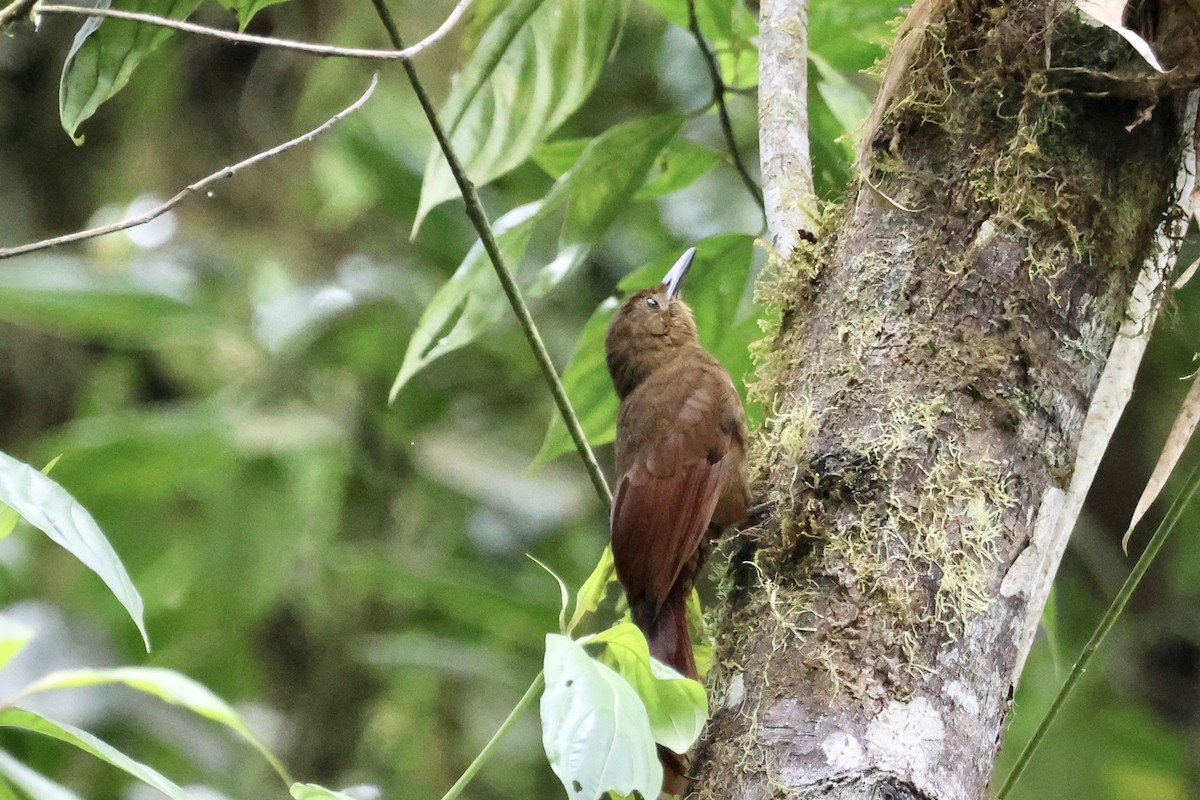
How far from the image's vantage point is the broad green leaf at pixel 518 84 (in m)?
1.82

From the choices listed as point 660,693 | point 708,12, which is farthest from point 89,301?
point 660,693

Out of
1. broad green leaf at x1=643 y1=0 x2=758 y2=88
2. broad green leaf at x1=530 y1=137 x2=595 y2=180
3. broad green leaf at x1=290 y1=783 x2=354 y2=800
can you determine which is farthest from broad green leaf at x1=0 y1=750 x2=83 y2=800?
broad green leaf at x1=643 y1=0 x2=758 y2=88

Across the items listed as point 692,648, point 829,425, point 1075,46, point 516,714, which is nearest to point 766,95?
point 1075,46

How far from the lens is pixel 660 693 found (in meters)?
1.19

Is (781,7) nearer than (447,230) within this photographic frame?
Yes

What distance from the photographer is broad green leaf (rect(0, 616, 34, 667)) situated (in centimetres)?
104

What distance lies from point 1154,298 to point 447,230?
2178mm

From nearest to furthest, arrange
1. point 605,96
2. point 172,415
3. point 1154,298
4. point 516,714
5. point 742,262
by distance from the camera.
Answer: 1. point 516,714
2. point 1154,298
3. point 742,262
4. point 172,415
5. point 605,96

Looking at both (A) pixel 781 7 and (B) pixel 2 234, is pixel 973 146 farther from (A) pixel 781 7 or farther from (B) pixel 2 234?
(B) pixel 2 234

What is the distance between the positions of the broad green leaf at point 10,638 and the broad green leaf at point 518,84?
0.96m

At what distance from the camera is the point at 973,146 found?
155 centimetres

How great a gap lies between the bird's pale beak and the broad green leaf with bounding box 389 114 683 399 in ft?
0.57

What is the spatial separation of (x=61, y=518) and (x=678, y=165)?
4.59ft

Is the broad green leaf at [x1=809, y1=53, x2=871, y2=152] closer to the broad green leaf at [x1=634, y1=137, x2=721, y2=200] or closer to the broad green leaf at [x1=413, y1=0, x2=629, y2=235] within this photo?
the broad green leaf at [x1=634, y1=137, x2=721, y2=200]
